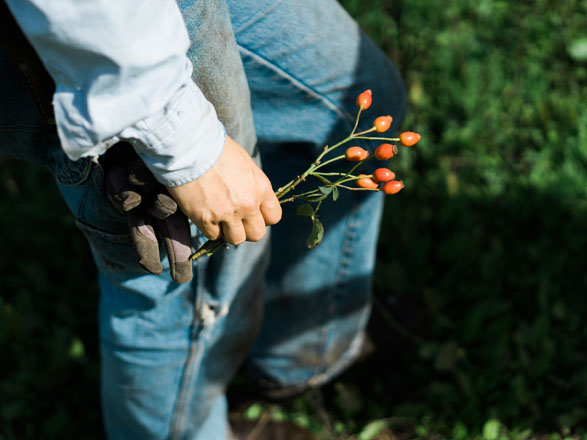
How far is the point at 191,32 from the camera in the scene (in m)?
0.80

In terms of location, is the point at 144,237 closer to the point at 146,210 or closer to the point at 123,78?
the point at 146,210

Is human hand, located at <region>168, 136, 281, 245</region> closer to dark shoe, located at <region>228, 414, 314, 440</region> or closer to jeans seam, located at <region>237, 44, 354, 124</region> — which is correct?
jeans seam, located at <region>237, 44, 354, 124</region>

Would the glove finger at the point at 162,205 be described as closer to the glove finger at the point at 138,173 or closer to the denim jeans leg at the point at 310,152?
the glove finger at the point at 138,173

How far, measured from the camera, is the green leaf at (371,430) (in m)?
1.69

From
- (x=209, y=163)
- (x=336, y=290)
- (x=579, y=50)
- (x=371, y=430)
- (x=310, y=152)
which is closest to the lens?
(x=209, y=163)

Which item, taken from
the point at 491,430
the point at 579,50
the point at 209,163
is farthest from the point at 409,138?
the point at 579,50

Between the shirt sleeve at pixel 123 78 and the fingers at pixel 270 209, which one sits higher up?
the shirt sleeve at pixel 123 78

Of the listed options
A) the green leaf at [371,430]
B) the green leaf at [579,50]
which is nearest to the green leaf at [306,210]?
the green leaf at [371,430]

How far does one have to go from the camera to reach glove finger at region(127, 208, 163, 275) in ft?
2.84

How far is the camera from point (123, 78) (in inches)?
25.6

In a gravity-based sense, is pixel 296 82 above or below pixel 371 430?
above

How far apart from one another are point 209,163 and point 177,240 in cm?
18

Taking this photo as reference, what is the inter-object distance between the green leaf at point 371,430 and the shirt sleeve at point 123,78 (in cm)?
120

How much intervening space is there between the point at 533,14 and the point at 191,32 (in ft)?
7.23
